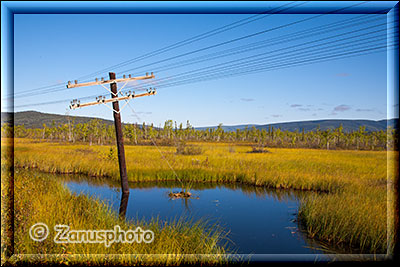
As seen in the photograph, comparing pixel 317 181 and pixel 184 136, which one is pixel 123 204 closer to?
pixel 317 181

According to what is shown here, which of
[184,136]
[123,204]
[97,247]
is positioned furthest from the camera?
[184,136]

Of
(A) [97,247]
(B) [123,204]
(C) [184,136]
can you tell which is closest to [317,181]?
(B) [123,204]

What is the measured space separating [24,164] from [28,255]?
1466 centimetres

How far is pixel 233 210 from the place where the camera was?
10.6 meters

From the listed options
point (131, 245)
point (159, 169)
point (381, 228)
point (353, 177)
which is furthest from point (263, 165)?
point (131, 245)

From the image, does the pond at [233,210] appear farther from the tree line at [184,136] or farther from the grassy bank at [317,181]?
the tree line at [184,136]

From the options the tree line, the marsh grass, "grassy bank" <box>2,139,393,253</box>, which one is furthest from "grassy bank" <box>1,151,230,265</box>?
the tree line

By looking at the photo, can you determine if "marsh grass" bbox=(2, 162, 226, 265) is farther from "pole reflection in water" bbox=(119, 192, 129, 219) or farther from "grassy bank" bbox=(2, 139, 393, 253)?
"grassy bank" bbox=(2, 139, 393, 253)

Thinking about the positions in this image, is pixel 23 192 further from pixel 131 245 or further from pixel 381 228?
pixel 381 228

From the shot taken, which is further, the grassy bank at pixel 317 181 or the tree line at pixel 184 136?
the tree line at pixel 184 136

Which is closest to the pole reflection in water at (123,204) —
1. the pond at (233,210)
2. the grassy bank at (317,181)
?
the pond at (233,210)

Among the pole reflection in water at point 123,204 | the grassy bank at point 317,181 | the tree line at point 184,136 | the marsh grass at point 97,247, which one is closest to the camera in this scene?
the marsh grass at point 97,247

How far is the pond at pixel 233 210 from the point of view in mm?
7586

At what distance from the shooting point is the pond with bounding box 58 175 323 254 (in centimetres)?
759
